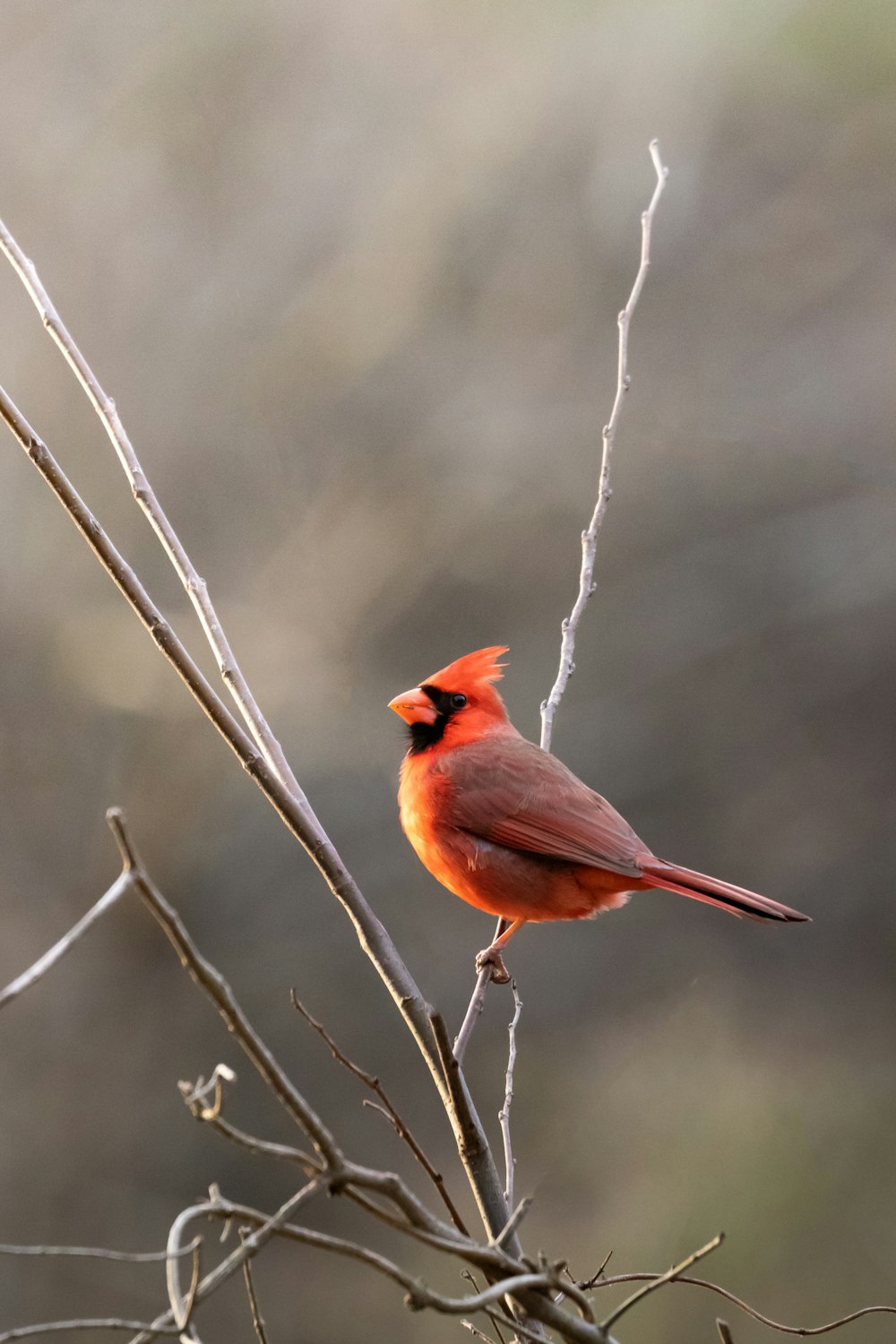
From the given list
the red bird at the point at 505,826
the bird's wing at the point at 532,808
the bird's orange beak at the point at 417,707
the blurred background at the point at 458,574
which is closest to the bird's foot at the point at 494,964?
the red bird at the point at 505,826

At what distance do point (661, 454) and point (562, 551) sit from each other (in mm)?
493

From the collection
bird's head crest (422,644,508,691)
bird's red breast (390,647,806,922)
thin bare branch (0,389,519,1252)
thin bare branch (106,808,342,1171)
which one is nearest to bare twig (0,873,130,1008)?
thin bare branch (106,808,342,1171)

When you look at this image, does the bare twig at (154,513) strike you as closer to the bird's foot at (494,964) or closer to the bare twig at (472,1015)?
the bare twig at (472,1015)

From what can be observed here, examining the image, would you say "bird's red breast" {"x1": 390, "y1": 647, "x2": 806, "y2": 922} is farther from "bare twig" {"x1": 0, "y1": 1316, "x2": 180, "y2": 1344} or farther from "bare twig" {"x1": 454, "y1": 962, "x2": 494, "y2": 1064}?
"bare twig" {"x1": 0, "y1": 1316, "x2": 180, "y2": 1344}

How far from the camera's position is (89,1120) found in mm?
4129

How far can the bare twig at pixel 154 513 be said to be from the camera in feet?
4.43

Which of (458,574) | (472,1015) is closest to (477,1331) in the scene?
(472,1015)

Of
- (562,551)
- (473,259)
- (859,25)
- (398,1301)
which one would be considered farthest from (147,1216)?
(859,25)

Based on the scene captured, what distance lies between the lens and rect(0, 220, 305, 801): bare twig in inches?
53.2

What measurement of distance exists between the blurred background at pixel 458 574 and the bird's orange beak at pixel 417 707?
2.18 metres

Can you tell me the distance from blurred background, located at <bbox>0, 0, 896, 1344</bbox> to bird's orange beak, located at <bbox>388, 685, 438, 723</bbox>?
2.18 metres

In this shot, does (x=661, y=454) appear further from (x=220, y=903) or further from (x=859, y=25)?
(x=220, y=903)

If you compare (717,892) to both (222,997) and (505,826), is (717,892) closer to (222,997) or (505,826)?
(505,826)

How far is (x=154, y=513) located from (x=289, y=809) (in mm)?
387
